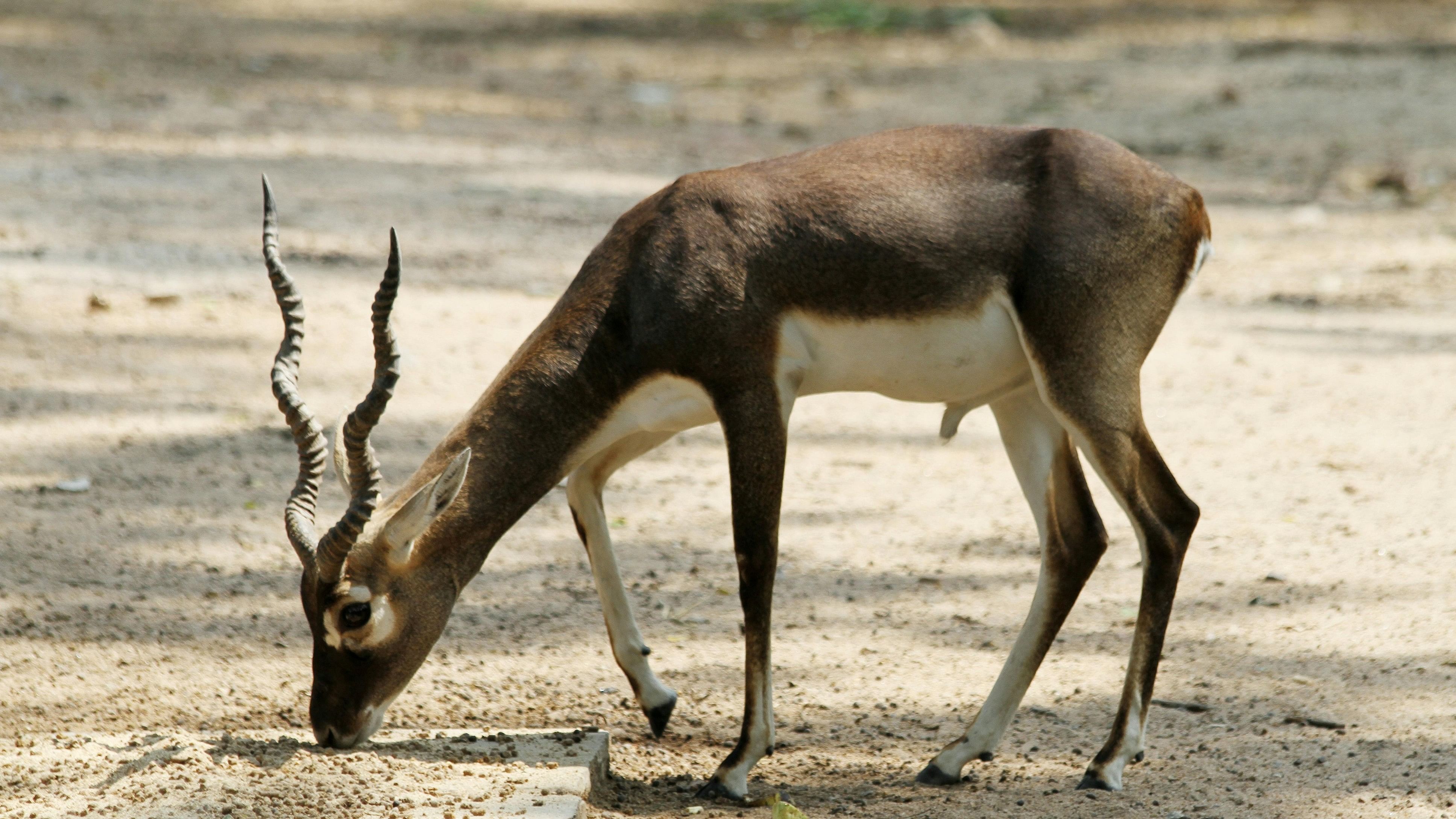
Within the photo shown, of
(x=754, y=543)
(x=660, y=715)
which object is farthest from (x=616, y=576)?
(x=754, y=543)

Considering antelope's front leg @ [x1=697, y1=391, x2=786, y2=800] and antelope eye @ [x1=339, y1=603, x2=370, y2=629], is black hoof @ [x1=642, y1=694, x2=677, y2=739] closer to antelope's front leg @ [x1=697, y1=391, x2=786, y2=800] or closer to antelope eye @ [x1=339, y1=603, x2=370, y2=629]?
antelope's front leg @ [x1=697, y1=391, x2=786, y2=800]

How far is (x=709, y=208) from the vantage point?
471 centimetres

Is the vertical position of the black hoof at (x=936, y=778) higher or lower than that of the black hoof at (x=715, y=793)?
lower

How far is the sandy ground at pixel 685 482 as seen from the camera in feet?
16.6

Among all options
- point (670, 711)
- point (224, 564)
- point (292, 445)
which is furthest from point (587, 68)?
point (670, 711)

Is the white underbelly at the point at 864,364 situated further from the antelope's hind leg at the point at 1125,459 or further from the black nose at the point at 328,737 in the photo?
the black nose at the point at 328,737

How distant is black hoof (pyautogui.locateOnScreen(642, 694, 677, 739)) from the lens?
5160 mm

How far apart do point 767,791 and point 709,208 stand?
1703 mm

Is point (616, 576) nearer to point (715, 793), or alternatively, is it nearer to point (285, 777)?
point (715, 793)

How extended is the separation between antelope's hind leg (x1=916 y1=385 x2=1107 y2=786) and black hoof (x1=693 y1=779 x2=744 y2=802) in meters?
0.65

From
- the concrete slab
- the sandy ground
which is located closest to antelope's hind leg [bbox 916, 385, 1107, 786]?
the sandy ground

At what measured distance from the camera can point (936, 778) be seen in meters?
4.84

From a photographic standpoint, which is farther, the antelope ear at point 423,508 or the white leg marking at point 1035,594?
the white leg marking at point 1035,594

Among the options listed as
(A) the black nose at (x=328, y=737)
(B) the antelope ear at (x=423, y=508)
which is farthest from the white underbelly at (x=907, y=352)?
(A) the black nose at (x=328, y=737)
